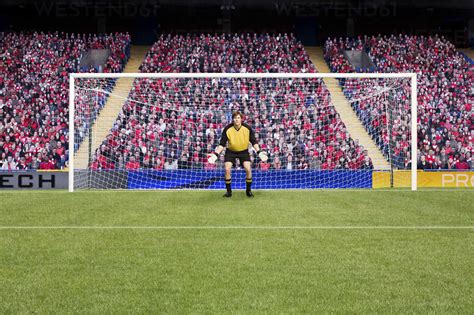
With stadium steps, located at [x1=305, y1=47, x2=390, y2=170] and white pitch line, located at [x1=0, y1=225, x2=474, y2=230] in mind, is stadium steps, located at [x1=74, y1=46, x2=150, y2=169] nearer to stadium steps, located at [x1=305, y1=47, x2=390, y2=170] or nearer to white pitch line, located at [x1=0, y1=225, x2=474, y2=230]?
stadium steps, located at [x1=305, y1=47, x2=390, y2=170]

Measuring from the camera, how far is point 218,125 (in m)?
19.1

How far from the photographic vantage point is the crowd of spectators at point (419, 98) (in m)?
18.9

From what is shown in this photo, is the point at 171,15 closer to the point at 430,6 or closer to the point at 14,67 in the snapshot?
the point at 14,67

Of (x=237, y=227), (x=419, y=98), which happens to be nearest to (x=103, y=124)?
(x=237, y=227)

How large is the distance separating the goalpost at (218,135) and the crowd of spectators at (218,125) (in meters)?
0.04

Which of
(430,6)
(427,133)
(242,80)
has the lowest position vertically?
(427,133)

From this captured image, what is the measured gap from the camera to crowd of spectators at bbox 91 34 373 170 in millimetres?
17797

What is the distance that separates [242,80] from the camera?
22.1 m

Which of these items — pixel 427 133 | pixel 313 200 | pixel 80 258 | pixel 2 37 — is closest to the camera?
pixel 80 258

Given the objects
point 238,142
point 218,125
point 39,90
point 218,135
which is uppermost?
point 39,90

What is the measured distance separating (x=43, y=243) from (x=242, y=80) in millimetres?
16558

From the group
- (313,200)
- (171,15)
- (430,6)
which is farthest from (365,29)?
(313,200)

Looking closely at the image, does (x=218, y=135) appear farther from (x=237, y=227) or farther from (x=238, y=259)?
(x=238, y=259)

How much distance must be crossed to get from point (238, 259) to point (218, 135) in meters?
13.9
